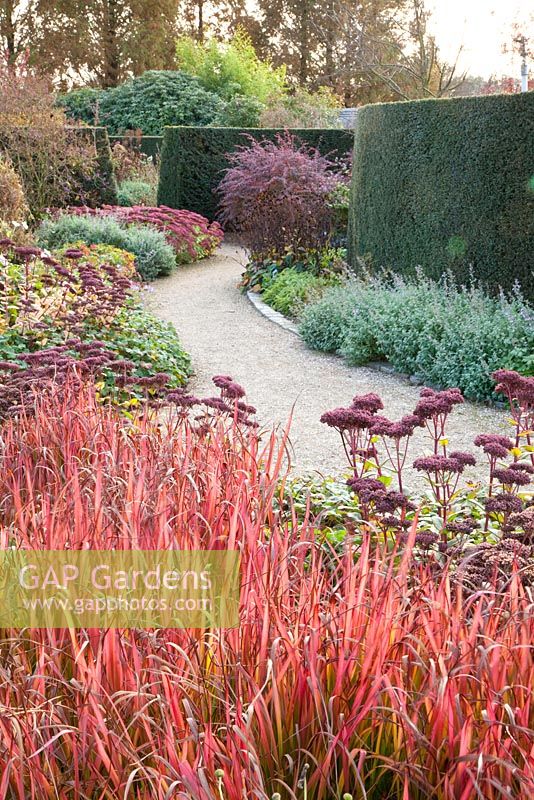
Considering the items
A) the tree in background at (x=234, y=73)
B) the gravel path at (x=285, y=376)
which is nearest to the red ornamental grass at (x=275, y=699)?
the gravel path at (x=285, y=376)

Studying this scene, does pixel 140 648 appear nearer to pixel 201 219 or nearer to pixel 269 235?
pixel 269 235

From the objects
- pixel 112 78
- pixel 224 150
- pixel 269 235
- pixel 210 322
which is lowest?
pixel 210 322

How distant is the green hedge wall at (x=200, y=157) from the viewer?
17.7 m

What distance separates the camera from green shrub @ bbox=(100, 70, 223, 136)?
84.9 feet

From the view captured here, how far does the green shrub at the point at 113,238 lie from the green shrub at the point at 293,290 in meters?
2.03

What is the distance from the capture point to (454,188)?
27.6 feet

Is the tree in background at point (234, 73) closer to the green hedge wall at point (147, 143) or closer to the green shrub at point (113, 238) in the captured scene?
the green hedge wall at point (147, 143)

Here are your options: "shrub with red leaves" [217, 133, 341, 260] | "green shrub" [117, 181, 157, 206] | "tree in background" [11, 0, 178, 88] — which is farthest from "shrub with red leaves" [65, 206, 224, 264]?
"tree in background" [11, 0, 178, 88]

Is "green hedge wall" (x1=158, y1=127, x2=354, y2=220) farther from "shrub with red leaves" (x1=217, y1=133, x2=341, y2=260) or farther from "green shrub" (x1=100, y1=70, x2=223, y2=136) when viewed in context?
"green shrub" (x1=100, y1=70, x2=223, y2=136)

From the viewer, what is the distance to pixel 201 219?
1589cm

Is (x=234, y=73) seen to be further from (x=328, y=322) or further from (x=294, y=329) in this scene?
(x=328, y=322)

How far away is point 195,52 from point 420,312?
78.1ft

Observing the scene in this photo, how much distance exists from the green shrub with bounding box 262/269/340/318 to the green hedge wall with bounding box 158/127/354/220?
23.2 ft

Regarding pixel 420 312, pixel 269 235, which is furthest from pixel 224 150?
pixel 420 312
